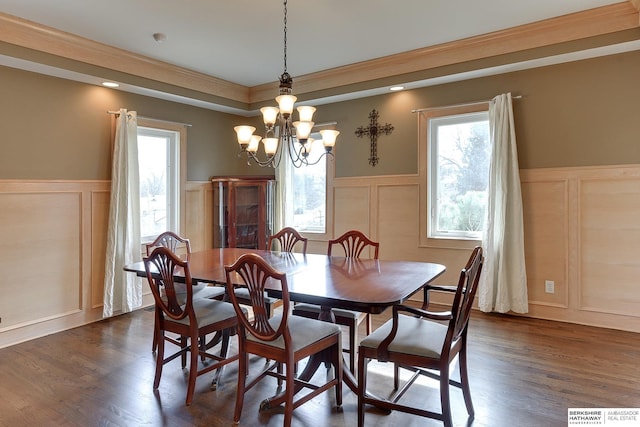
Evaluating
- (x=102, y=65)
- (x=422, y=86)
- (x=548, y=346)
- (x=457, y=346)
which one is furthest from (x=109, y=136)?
(x=548, y=346)

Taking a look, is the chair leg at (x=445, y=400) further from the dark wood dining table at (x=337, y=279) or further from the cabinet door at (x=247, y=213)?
the cabinet door at (x=247, y=213)

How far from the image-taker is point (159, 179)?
4.86 m

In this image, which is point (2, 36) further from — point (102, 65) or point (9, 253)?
point (9, 253)

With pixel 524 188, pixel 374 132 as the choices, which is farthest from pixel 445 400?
pixel 374 132

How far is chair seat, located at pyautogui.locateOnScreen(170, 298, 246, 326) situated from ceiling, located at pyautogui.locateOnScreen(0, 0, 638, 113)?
230 centimetres

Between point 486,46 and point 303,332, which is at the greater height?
point 486,46

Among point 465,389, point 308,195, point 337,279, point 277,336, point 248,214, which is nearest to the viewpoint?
point 277,336

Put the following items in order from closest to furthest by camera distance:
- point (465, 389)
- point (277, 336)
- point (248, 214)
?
point (277, 336)
point (465, 389)
point (248, 214)

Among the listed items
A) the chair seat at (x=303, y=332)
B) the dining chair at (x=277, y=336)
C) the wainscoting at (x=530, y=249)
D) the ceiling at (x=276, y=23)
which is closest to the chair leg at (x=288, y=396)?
the dining chair at (x=277, y=336)

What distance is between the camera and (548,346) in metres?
3.27

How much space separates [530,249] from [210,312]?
315 cm

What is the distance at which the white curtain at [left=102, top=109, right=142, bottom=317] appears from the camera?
411cm

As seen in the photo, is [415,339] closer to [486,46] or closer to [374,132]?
[486,46]

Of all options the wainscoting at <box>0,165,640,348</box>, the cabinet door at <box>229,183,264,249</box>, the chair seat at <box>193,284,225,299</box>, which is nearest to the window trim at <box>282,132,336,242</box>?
the cabinet door at <box>229,183,264,249</box>
